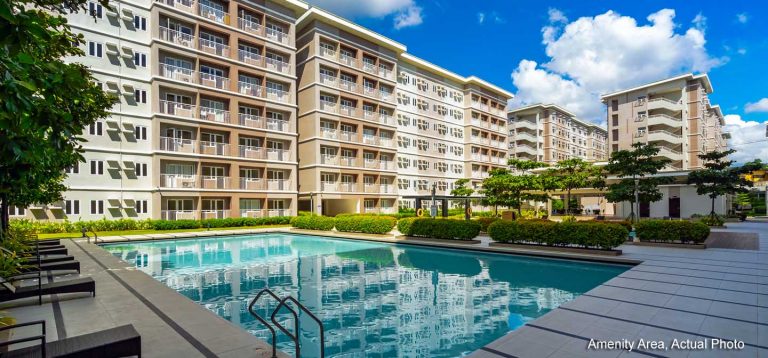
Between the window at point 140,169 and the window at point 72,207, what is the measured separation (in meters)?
4.17

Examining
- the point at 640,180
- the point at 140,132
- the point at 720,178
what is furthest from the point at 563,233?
the point at 140,132

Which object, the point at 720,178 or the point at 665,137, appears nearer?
the point at 720,178

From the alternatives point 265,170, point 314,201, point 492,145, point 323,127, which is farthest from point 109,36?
point 492,145

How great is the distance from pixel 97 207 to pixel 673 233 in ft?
117

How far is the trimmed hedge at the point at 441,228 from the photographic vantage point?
2006 centimetres

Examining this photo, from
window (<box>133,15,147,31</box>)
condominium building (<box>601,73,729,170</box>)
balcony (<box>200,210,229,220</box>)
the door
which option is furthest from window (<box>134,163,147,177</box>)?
condominium building (<box>601,73,729,170</box>)

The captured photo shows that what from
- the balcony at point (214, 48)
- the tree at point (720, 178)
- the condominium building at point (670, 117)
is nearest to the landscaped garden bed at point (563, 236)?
the tree at point (720, 178)

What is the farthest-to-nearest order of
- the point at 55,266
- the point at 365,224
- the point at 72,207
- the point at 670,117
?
the point at 670,117 < the point at 72,207 < the point at 365,224 < the point at 55,266

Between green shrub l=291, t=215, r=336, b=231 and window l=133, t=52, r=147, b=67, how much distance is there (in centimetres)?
1726

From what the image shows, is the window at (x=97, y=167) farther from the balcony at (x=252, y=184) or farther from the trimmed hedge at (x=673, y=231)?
the trimmed hedge at (x=673, y=231)

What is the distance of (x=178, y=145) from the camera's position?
101ft

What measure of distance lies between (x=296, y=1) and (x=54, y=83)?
3802 centimetres

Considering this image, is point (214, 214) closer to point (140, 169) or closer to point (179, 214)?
point (179, 214)

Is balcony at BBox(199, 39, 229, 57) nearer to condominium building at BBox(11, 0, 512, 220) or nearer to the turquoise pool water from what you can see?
condominium building at BBox(11, 0, 512, 220)
